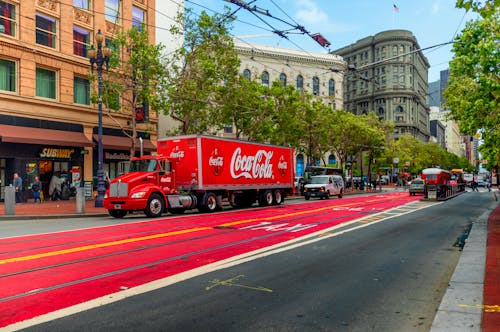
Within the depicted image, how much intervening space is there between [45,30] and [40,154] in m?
8.33

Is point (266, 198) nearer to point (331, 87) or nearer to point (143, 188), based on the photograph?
point (143, 188)

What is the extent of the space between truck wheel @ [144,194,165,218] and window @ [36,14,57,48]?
16.1 meters

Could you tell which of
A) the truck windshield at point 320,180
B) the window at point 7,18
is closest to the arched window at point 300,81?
the truck windshield at point 320,180

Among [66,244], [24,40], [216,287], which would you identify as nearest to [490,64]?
[216,287]

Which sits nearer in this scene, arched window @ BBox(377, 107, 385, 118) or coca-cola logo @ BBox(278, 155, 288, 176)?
coca-cola logo @ BBox(278, 155, 288, 176)

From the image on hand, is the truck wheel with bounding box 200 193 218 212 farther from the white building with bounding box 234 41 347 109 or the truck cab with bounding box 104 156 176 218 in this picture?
the white building with bounding box 234 41 347 109

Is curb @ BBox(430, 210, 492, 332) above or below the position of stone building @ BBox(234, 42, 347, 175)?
below

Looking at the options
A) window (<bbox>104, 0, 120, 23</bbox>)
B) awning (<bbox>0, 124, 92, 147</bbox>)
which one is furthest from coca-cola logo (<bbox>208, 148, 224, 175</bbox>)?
window (<bbox>104, 0, 120, 23</bbox>)

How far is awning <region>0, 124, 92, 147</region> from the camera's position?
2404 centimetres

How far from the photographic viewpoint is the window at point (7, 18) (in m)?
25.0

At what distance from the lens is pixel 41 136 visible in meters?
25.9

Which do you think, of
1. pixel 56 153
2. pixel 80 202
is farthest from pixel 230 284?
pixel 56 153

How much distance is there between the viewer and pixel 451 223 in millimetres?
16109

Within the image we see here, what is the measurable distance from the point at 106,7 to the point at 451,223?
28537 millimetres
